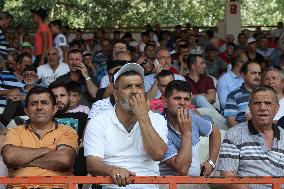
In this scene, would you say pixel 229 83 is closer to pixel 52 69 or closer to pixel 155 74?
pixel 155 74

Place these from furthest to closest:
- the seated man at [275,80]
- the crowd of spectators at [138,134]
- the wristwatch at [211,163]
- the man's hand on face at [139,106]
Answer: the seated man at [275,80] → the wristwatch at [211,163] → the crowd of spectators at [138,134] → the man's hand on face at [139,106]

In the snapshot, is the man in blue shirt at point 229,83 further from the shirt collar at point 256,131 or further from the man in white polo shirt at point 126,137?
the man in white polo shirt at point 126,137

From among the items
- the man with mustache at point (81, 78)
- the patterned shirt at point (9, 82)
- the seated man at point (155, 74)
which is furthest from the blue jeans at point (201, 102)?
the patterned shirt at point (9, 82)

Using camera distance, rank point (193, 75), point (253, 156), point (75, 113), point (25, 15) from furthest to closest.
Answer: point (25, 15) → point (193, 75) → point (75, 113) → point (253, 156)

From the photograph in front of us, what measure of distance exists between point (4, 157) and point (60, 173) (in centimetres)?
45

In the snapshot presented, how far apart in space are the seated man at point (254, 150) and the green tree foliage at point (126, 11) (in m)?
16.8

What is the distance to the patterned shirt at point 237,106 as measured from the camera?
800cm

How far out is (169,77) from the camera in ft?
26.4

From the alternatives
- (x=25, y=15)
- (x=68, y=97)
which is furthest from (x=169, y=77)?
(x=25, y=15)

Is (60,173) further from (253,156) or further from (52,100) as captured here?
(253,156)

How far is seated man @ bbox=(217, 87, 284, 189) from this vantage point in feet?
18.8

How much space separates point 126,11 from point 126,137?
18911 millimetres

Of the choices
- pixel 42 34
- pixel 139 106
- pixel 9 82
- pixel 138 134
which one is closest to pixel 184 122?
pixel 138 134

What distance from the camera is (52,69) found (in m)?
10.3
